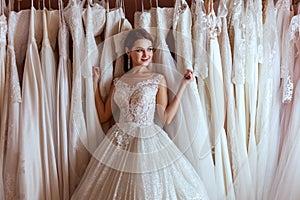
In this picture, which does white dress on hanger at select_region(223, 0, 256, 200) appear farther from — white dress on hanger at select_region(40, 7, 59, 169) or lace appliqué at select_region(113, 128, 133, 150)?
white dress on hanger at select_region(40, 7, 59, 169)

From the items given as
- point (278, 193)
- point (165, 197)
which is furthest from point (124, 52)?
point (278, 193)

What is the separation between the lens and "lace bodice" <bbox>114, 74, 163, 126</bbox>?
1187 millimetres

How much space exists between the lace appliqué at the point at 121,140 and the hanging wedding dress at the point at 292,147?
0.46 meters

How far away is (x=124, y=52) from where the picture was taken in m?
1.26

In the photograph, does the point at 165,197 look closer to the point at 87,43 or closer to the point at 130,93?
the point at 130,93

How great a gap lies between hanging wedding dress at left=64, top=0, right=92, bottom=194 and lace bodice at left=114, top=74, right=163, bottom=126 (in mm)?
117

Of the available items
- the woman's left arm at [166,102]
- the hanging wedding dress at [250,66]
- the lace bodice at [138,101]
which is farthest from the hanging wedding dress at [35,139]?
the hanging wedding dress at [250,66]

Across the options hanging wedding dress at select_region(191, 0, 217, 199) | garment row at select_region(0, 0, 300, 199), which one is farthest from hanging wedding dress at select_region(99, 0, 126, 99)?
hanging wedding dress at select_region(191, 0, 217, 199)

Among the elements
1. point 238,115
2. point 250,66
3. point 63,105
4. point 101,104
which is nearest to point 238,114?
point 238,115

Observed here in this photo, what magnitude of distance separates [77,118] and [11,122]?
0.63ft

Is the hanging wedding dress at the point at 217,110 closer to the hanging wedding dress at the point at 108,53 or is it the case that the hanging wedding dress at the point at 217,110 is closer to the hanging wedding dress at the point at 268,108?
the hanging wedding dress at the point at 268,108

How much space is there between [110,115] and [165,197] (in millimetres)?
316

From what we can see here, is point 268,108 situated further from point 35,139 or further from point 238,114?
point 35,139

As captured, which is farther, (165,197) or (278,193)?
(278,193)
